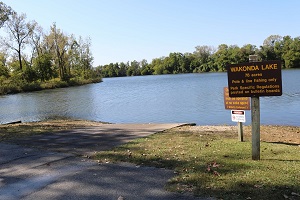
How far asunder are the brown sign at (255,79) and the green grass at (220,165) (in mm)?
1395

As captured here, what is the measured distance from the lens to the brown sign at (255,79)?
5.84 metres

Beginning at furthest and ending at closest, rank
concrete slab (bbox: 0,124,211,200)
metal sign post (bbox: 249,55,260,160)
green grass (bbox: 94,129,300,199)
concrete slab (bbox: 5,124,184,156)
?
1. concrete slab (bbox: 5,124,184,156)
2. metal sign post (bbox: 249,55,260,160)
3. concrete slab (bbox: 0,124,211,200)
4. green grass (bbox: 94,129,300,199)

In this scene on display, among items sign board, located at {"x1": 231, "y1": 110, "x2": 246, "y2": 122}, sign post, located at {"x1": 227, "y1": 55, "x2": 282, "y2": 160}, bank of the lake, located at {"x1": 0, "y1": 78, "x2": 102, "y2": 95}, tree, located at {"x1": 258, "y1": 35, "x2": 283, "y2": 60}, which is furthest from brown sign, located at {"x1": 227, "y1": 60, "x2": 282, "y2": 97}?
tree, located at {"x1": 258, "y1": 35, "x2": 283, "y2": 60}

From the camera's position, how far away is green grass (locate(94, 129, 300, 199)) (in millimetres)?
4516

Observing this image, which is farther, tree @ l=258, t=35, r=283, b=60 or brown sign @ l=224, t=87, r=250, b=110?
tree @ l=258, t=35, r=283, b=60

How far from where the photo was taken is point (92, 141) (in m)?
9.04

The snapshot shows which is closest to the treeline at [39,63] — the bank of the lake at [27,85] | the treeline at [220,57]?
the bank of the lake at [27,85]

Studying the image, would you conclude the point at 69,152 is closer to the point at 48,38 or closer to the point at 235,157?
the point at 235,157

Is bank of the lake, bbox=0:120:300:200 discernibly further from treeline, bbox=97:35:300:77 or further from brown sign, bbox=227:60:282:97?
treeline, bbox=97:35:300:77

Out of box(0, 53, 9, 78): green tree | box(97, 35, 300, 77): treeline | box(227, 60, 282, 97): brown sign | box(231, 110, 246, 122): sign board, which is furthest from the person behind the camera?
box(97, 35, 300, 77): treeline

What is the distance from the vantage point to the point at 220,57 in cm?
12900

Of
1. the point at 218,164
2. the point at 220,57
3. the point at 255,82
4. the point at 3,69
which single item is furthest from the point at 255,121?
the point at 220,57

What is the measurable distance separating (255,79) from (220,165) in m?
1.82

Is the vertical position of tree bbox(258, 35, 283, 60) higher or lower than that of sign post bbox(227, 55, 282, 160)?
higher
